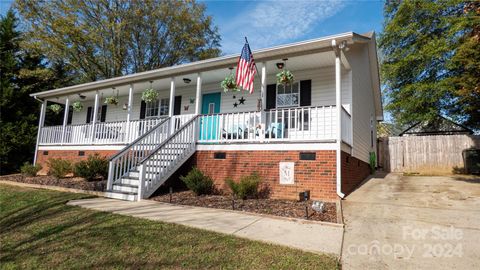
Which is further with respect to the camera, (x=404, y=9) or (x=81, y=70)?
(x=81, y=70)

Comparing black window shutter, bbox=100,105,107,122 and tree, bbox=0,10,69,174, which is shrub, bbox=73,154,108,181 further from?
tree, bbox=0,10,69,174

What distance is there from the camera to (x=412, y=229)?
4.71m

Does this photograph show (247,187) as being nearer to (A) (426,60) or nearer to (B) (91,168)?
(B) (91,168)

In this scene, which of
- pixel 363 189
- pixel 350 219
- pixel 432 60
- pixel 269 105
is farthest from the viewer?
pixel 432 60

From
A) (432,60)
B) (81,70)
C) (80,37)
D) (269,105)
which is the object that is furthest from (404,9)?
(81,70)

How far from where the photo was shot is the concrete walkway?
4.15 m

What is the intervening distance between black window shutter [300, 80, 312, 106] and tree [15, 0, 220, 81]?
16.3m

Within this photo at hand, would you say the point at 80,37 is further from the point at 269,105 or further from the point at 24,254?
the point at 24,254

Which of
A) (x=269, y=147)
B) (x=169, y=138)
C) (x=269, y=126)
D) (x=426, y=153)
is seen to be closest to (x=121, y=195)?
(x=169, y=138)

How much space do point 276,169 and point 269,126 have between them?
1.27 meters

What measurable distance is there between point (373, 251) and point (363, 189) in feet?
16.7

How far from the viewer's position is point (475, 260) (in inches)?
138

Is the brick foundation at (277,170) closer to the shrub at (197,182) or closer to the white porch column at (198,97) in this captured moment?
the shrub at (197,182)

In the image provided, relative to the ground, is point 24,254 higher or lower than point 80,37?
lower
